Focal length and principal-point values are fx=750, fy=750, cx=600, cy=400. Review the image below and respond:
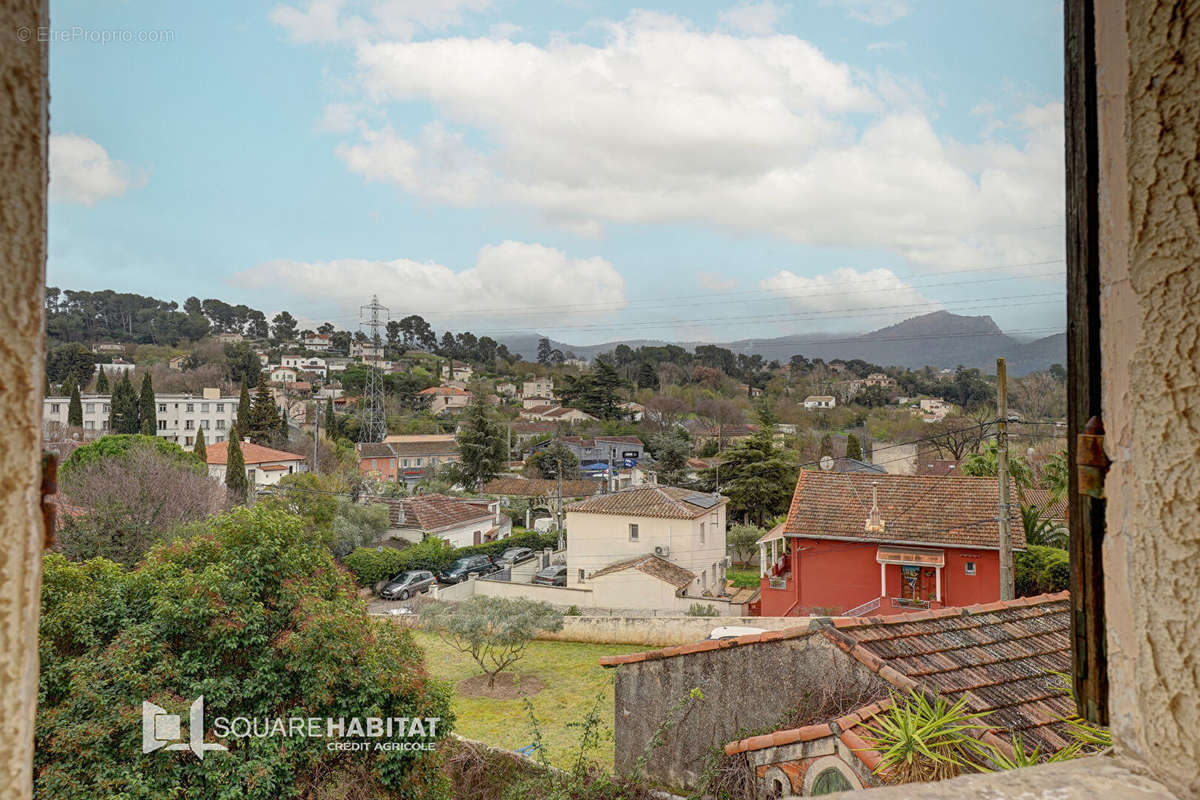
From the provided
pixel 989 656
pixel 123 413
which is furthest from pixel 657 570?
pixel 123 413

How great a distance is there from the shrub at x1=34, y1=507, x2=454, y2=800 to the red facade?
9.12 meters

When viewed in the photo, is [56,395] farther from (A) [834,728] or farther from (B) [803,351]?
(B) [803,351]

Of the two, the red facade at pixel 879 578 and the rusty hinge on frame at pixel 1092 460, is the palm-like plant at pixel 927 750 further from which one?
the red facade at pixel 879 578

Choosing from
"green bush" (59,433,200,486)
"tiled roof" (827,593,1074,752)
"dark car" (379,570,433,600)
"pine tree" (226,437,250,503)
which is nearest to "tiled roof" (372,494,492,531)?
"dark car" (379,570,433,600)

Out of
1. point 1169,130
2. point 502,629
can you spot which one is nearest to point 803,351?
point 502,629

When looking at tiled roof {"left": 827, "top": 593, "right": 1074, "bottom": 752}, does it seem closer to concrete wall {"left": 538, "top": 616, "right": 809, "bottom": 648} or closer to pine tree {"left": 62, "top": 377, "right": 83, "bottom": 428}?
concrete wall {"left": 538, "top": 616, "right": 809, "bottom": 648}

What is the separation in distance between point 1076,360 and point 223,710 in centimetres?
632

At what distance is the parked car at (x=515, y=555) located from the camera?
23.5 m

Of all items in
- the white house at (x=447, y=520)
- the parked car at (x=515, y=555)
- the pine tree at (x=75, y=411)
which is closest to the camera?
the white house at (x=447, y=520)

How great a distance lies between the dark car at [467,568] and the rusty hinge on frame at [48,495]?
21.2 metres

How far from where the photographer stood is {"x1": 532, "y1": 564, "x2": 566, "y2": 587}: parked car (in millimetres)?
20453

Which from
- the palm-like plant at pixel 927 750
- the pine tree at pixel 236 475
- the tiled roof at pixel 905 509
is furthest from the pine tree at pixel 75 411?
the palm-like plant at pixel 927 750

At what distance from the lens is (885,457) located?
36.3 meters

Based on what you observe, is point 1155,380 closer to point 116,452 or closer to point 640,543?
point 640,543
